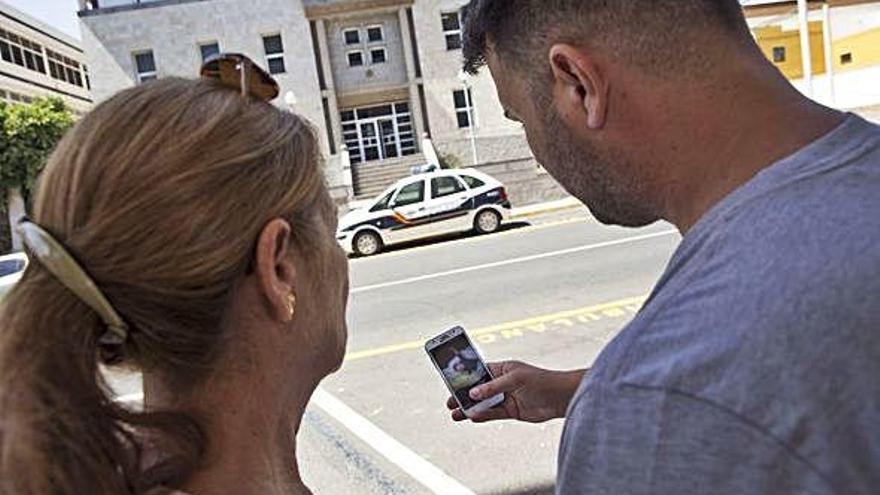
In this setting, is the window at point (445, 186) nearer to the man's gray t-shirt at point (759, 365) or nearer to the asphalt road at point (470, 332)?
the asphalt road at point (470, 332)

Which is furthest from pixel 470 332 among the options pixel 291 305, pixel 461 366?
pixel 291 305

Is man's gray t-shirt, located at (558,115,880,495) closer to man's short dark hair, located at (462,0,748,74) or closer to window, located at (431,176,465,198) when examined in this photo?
man's short dark hair, located at (462,0,748,74)

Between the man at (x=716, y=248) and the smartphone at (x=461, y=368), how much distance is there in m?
0.93

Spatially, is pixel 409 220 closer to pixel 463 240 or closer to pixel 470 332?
pixel 463 240

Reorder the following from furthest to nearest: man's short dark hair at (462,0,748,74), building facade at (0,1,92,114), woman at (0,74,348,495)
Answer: building facade at (0,1,92,114) → man's short dark hair at (462,0,748,74) → woman at (0,74,348,495)

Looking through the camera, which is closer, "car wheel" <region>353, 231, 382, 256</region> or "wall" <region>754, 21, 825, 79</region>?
"car wheel" <region>353, 231, 382, 256</region>

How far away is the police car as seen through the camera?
48.8ft

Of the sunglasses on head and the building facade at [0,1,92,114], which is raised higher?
the building facade at [0,1,92,114]

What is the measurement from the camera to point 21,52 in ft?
117

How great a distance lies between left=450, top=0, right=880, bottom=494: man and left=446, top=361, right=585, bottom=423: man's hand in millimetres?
759

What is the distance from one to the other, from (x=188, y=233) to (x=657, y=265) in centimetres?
873

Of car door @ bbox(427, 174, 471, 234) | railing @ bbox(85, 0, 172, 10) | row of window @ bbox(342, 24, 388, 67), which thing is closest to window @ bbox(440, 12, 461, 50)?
row of window @ bbox(342, 24, 388, 67)

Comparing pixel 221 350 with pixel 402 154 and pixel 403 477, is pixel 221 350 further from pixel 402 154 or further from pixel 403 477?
pixel 402 154

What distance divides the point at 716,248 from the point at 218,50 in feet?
103
